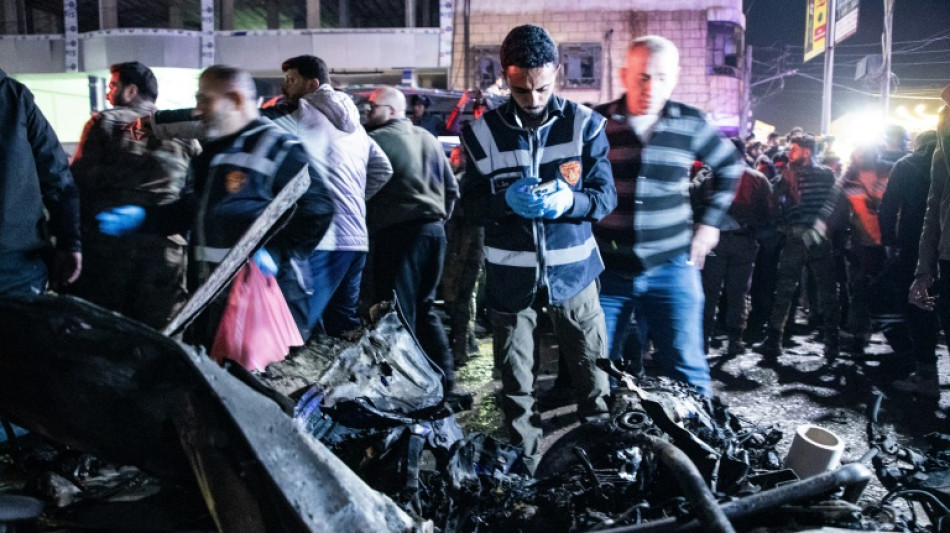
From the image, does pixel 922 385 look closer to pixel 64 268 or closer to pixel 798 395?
pixel 798 395

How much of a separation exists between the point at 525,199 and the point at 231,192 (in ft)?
4.64

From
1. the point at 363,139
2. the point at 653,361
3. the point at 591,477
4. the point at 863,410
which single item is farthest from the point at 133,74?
the point at 863,410

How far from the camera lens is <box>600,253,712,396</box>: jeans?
3.44 meters

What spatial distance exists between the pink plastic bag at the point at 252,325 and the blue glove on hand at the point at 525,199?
118 cm

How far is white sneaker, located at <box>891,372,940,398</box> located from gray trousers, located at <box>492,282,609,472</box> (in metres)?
3.44

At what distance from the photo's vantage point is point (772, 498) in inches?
68.3

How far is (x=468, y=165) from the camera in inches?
131

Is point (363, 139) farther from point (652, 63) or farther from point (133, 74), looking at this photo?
point (652, 63)

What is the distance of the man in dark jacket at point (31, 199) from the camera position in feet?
10.3

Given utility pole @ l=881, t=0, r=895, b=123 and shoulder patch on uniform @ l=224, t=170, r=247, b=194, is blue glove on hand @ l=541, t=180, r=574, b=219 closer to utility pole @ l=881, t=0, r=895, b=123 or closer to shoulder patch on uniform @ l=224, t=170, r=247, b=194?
shoulder patch on uniform @ l=224, t=170, r=247, b=194

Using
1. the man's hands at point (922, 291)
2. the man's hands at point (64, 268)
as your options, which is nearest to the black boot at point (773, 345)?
the man's hands at point (922, 291)

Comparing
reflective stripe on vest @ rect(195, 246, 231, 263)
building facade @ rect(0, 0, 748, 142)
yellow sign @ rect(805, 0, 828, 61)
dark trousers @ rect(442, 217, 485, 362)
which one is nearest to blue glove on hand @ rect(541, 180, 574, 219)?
reflective stripe on vest @ rect(195, 246, 231, 263)

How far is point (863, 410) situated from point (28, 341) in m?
5.19

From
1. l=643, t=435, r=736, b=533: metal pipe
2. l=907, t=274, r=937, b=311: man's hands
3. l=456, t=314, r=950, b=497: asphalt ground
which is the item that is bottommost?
l=456, t=314, r=950, b=497: asphalt ground
